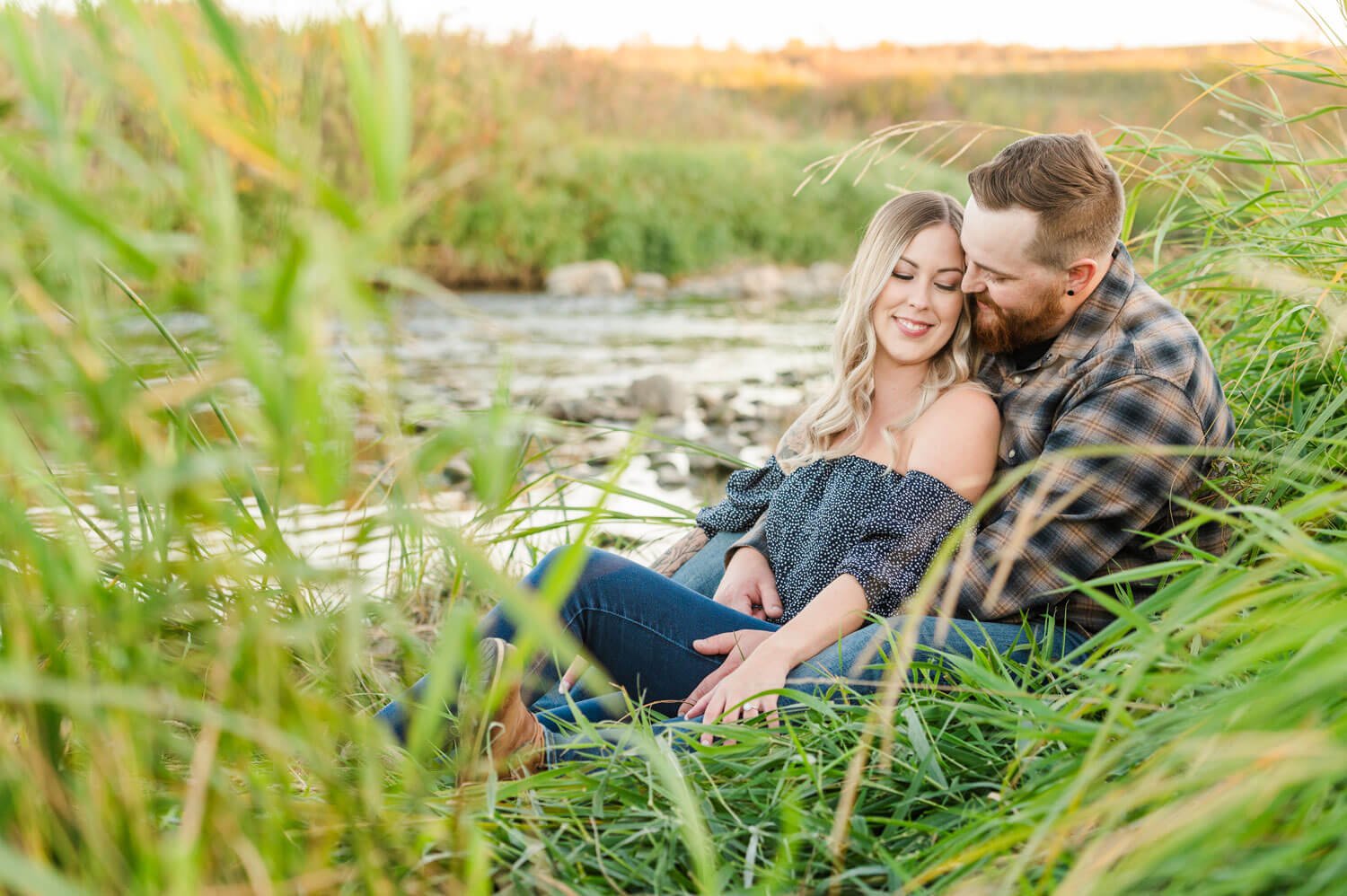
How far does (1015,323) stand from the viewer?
2.02m

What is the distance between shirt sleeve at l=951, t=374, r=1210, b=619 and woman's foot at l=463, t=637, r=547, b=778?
75cm

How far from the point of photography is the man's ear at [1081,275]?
1.92 metres

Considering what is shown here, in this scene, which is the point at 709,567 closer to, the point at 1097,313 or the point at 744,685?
the point at 744,685

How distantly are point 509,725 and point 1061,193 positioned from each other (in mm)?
1285

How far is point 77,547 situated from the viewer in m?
0.83

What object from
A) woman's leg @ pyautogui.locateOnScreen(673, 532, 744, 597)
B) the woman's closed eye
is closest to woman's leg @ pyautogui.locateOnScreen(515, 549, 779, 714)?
woman's leg @ pyautogui.locateOnScreen(673, 532, 744, 597)

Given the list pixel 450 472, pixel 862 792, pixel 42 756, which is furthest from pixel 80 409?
pixel 450 472

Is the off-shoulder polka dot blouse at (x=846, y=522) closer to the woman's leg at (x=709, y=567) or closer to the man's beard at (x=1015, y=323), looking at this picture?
the woman's leg at (x=709, y=567)

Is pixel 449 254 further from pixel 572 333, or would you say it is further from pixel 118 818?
pixel 118 818

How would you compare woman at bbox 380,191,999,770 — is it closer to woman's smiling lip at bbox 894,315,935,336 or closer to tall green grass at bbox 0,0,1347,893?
woman's smiling lip at bbox 894,315,935,336

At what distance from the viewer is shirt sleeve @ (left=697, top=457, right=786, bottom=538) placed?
2.45 meters

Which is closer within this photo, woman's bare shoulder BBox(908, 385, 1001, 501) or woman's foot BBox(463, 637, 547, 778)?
woman's foot BBox(463, 637, 547, 778)

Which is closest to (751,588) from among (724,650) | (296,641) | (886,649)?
(724,650)

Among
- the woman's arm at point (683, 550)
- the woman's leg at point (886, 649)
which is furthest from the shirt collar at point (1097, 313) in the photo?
the woman's arm at point (683, 550)
